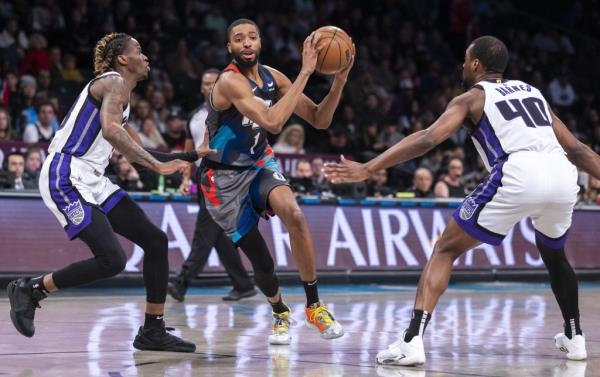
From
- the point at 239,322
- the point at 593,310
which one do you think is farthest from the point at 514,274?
the point at 239,322

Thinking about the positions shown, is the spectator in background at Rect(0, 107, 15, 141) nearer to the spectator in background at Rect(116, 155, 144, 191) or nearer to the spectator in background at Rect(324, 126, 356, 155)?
the spectator in background at Rect(116, 155, 144, 191)

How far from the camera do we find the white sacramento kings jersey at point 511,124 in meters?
6.89

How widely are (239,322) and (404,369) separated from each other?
2.91 metres

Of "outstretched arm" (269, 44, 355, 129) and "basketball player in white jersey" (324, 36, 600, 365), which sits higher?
"outstretched arm" (269, 44, 355, 129)

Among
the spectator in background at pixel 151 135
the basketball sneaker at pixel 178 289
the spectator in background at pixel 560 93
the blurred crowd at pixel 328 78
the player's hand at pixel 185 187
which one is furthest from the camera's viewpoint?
the spectator in background at pixel 560 93

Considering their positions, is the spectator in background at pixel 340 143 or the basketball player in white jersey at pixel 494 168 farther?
the spectator in background at pixel 340 143

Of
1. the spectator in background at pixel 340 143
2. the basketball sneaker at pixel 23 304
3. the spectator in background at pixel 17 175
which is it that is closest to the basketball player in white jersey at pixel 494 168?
the basketball sneaker at pixel 23 304

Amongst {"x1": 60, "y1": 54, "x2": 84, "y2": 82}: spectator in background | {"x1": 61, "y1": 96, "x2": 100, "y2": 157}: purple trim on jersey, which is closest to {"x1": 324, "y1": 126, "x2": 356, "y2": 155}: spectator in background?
{"x1": 60, "y1": 54, "x2": 84, "y2": 82}: spectator in background

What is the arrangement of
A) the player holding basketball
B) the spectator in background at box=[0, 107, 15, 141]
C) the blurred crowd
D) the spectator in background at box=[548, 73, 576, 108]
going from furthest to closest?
the spectator in background at box=[548, 73, 576, 108]
the blurred crowd
the spectator in background at box=[0, 107, 15, 141]
the player holding basketball

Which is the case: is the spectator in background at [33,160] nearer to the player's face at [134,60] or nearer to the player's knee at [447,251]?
the player's face at [134,60]

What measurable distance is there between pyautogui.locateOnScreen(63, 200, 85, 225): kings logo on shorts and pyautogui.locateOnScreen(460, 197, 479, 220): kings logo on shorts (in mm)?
2395

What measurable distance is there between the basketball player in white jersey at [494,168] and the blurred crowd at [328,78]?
245 inches

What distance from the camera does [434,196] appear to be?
1475cm

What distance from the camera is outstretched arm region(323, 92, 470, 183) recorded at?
6.60m
